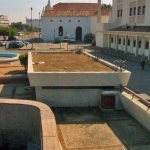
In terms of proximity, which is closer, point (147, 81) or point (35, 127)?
point (35, 127)

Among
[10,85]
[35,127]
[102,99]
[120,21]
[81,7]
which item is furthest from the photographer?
[81,7]

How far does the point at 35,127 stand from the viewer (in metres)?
12.6

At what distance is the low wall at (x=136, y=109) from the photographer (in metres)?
13.1

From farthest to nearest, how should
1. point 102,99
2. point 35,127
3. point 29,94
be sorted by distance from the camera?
1. point 29,94
2. point 102,99
3. point 35,127

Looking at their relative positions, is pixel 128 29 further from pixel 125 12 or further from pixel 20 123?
pixel 20 123

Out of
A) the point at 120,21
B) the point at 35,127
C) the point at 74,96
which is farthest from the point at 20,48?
the point at 35,127

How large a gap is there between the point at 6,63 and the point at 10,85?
9.76m

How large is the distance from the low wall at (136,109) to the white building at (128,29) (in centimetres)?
1671

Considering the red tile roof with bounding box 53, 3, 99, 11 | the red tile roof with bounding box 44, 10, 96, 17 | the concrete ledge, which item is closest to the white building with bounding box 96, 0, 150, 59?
the concrete ledge

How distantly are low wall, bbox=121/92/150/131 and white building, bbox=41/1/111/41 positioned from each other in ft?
180

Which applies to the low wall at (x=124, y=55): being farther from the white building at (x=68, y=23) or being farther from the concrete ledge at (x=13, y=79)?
the white building at (x=68, y=23)

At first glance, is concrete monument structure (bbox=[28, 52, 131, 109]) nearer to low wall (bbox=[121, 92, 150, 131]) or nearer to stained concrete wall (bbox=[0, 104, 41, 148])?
low wall (bbox=[121, 92, 150, 131])

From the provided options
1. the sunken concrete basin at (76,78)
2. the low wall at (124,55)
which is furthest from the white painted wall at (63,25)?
the sunken concrete basin at (76,78)

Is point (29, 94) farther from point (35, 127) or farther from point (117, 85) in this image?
point (35, 127)
